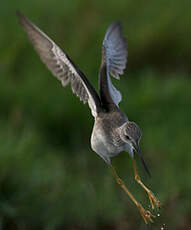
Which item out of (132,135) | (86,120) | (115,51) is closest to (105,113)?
(132,135)

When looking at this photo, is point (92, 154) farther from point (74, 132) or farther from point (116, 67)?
point (116, 67)

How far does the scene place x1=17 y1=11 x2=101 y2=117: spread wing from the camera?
3.45 meters

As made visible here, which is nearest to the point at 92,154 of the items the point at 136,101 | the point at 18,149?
the point at 136,101

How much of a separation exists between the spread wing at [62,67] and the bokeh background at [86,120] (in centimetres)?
138

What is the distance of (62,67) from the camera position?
3.92m

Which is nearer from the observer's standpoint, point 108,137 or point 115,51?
point 108,137

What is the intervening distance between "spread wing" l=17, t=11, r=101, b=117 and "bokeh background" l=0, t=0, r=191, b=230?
138cm

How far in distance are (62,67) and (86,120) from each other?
8.17 feet

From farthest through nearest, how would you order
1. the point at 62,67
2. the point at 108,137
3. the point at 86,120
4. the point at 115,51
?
the point at 86,120 < the point at 115,51 < the point at 62,67 < the point at 108,137

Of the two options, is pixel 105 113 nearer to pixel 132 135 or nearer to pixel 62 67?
pixel 132 135

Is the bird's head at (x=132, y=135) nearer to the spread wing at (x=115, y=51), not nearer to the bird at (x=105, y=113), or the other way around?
the bird at (x=105, y=113)

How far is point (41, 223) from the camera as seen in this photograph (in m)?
5.12

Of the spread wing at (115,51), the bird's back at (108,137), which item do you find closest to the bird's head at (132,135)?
the bird's back at (108,137)

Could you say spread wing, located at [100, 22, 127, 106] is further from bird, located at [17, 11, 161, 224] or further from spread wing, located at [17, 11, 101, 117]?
spread wing, located at [17, 11, 101, 117]
